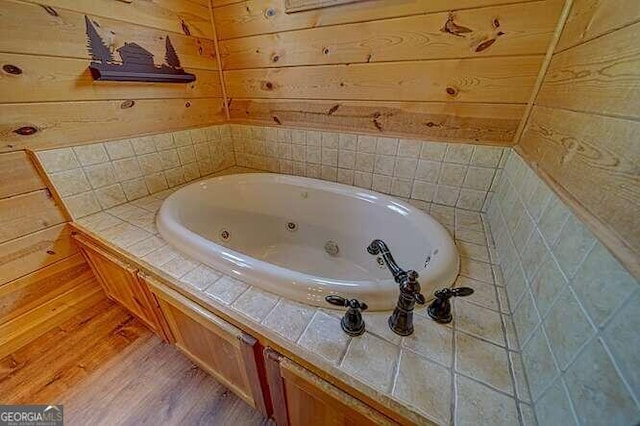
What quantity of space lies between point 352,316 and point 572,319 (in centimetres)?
41

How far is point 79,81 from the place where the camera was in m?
1.06

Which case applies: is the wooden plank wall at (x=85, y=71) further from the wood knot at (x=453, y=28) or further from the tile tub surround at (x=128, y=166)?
the wood knot at (x=453, y=28)

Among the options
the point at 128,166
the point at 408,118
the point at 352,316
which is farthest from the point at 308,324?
the point at 128,166

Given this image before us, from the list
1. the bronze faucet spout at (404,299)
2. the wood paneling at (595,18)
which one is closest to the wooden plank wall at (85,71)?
the bronze faucet spout at (404,299)

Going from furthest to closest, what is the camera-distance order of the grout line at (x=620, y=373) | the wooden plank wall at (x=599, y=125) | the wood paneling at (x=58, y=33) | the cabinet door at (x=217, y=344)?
the wood paneling at (x=58, y=33) < the cabinet door at (x=217, y=344) < the wooden plank wall at (x=599, y=125) < the grout line at (x=620, y=373)

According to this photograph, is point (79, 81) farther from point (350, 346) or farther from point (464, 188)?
point (464, 188)

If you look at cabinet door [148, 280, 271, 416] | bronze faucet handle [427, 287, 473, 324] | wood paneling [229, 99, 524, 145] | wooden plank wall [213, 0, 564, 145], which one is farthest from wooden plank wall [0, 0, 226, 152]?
bronze faucet handle [427, 287, 473, 324]

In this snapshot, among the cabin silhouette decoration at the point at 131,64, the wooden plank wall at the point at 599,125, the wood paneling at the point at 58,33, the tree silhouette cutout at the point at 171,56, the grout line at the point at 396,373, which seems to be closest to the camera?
the wooden plank wall at the point at 599,125

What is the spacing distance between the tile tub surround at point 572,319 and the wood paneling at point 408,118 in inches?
19.4

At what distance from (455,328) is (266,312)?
1.67ft

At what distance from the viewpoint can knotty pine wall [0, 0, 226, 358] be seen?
36.3 inches

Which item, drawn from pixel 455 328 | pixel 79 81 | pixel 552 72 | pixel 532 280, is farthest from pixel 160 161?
pixel 552 72

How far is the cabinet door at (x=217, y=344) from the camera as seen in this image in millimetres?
704

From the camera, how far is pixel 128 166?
129 centimetres
